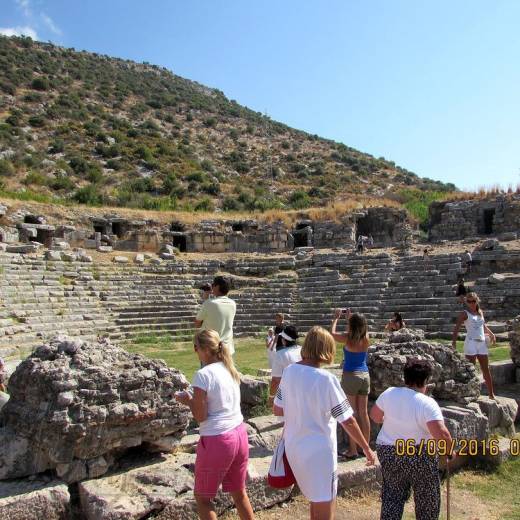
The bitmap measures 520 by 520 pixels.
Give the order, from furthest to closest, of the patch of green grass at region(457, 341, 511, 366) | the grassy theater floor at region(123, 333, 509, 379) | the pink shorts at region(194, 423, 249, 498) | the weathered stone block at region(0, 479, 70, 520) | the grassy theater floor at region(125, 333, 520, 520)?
the grassy theater floor at region(123, 333, 509, 379) → the patch of green grass at region(457, 341, 511, 366) → the grassy theater floor at region(125, 333, 520, 520) → the weathered stone block at region(0, 479, 70, 520) → the pink shorts at region(194, 423, 249, 498)

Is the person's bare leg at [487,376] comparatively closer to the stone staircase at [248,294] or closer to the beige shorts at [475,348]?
the beige shorts at [475,348]

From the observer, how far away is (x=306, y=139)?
58375 millimetres

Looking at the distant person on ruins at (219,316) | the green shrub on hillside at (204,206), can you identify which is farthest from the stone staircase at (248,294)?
the green shrub on hillside at (204,206)

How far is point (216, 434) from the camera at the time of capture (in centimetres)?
305

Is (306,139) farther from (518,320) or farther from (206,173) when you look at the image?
(518,320)

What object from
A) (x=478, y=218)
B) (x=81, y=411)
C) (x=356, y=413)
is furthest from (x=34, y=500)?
(x=478, y=218)

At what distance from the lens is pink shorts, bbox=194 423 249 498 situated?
3002 millimetres

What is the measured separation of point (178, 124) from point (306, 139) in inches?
601

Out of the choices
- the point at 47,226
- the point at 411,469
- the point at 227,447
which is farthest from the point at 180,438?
the point at 47,226

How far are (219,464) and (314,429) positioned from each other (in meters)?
0.65

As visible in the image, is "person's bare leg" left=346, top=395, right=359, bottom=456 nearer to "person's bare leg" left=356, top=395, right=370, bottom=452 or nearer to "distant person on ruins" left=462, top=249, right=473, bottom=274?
"person's bare leg" left=356, top=395, right=370, bottom=452

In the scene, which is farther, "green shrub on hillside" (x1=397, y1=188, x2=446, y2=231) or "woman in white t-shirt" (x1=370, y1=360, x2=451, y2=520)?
"green shrub on hillside" (x1=397, y1=188, x2=446, y2=231)

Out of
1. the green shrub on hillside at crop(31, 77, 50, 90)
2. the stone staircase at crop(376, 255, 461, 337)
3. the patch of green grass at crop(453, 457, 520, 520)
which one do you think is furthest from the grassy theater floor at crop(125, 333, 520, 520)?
the green shrub on hillside at crop(31, 77, 50, 90)

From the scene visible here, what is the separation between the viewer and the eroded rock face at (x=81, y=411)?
352 centimetres
